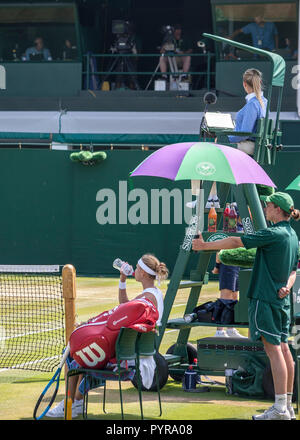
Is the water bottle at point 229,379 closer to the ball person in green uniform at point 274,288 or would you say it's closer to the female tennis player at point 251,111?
the ball person in green uniform at point 274,288

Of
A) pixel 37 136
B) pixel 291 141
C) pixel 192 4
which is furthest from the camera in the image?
pixel 192 4

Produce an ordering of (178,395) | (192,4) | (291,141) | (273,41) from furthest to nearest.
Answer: (192,4) → (273,41) → (291,141) → (178,395)

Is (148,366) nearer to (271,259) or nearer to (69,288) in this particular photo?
(69,288)

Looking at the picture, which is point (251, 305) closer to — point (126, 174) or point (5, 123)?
point (126, 174)

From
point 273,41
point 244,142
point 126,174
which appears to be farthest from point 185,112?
point 244,142

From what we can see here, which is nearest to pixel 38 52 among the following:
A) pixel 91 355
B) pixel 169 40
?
pixel 169 40

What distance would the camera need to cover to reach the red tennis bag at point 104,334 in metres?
6.94

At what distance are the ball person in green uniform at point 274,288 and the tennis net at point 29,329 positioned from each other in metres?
2.52

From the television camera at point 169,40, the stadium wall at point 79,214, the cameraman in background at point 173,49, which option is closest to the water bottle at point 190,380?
the stadium wall at point 79,214

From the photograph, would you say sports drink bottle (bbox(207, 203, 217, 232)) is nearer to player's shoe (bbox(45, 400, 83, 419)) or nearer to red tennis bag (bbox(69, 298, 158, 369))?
red tennis bag (bbox(69, 298, 158, 369))

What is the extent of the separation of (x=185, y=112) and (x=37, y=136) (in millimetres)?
4229

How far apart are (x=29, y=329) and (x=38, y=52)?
16.7 meters

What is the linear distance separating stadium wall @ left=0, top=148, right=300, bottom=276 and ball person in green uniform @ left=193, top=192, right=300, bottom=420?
1199cm

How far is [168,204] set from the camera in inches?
762
